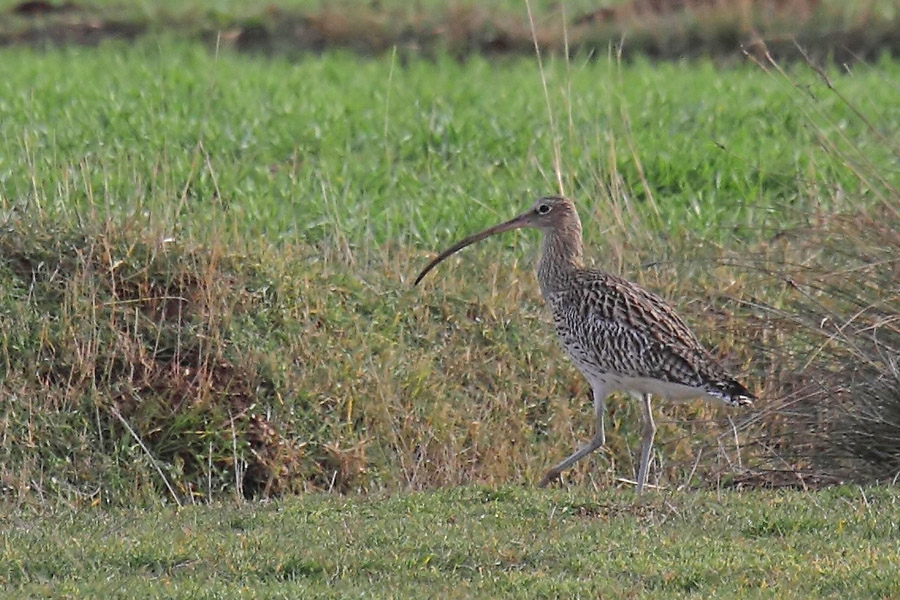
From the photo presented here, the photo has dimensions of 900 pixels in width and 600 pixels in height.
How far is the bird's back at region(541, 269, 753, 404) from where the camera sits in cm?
871

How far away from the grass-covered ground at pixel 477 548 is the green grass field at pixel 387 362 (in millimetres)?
21

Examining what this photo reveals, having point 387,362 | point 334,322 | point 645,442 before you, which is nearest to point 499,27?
point 334,322

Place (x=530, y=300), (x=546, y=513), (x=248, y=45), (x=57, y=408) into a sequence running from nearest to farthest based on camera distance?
(x=546, y=513) → (x=57, y=408) → (x=530, y=300) → (x=248, y=45)

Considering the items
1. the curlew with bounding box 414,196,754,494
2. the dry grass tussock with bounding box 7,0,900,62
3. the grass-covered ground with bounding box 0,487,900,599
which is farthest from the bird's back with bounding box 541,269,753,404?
the dry grass tussock with bounding box 7,0,900,62

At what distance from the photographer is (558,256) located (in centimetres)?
992

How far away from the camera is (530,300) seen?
11.7 metres

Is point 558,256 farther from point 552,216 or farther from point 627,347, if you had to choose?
point 627,347

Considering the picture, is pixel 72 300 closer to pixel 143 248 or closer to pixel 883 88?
pixel 143 248

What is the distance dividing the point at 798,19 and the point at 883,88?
5.16 metres

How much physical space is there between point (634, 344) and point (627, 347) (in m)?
0.04

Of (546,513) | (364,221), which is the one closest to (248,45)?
(364,221)

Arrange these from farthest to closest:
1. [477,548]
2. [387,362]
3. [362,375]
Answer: [387,362] < [362,375] < [477,548]

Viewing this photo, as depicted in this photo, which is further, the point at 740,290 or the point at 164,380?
the point at 740,290

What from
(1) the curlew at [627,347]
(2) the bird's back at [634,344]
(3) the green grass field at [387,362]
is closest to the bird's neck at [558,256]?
(1) the curlew at [627,347]
